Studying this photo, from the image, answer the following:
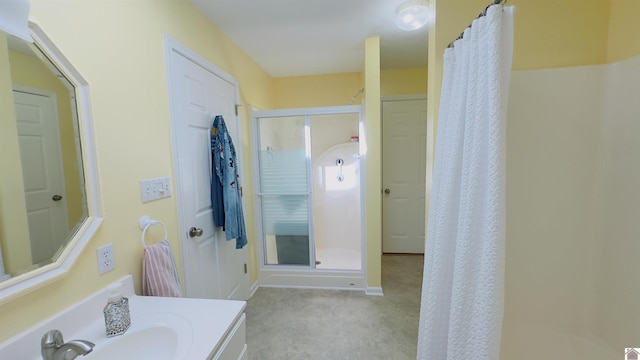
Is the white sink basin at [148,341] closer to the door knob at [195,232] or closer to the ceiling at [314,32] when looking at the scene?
the door knob at [195,232]

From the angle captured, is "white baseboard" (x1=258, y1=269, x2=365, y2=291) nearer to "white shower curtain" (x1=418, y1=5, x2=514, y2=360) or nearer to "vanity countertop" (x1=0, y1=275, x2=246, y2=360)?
"white shower curtain" (x1=418, y1=5, x2=514, y2=360)

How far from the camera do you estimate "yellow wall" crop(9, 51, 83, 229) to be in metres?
0.86

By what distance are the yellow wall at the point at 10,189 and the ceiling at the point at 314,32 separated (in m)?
1.35

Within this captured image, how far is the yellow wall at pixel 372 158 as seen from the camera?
2.39 m

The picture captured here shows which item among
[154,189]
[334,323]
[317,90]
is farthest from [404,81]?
[154,189]

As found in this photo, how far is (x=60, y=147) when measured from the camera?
3.06 feet

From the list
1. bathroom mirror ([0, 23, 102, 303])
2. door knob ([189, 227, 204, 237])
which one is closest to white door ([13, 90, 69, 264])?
bathroom mirror ([0, 23, 102, 303])

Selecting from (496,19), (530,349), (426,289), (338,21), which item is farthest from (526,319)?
(338,21)

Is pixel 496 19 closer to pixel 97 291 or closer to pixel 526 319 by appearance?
pixel 526 319

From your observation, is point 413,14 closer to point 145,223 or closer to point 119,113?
point 119,113

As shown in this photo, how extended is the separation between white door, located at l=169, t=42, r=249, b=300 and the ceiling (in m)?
0.46

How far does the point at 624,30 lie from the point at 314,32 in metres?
1.91

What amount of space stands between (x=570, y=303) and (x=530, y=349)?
0.31 m

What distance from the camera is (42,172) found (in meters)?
0.88
